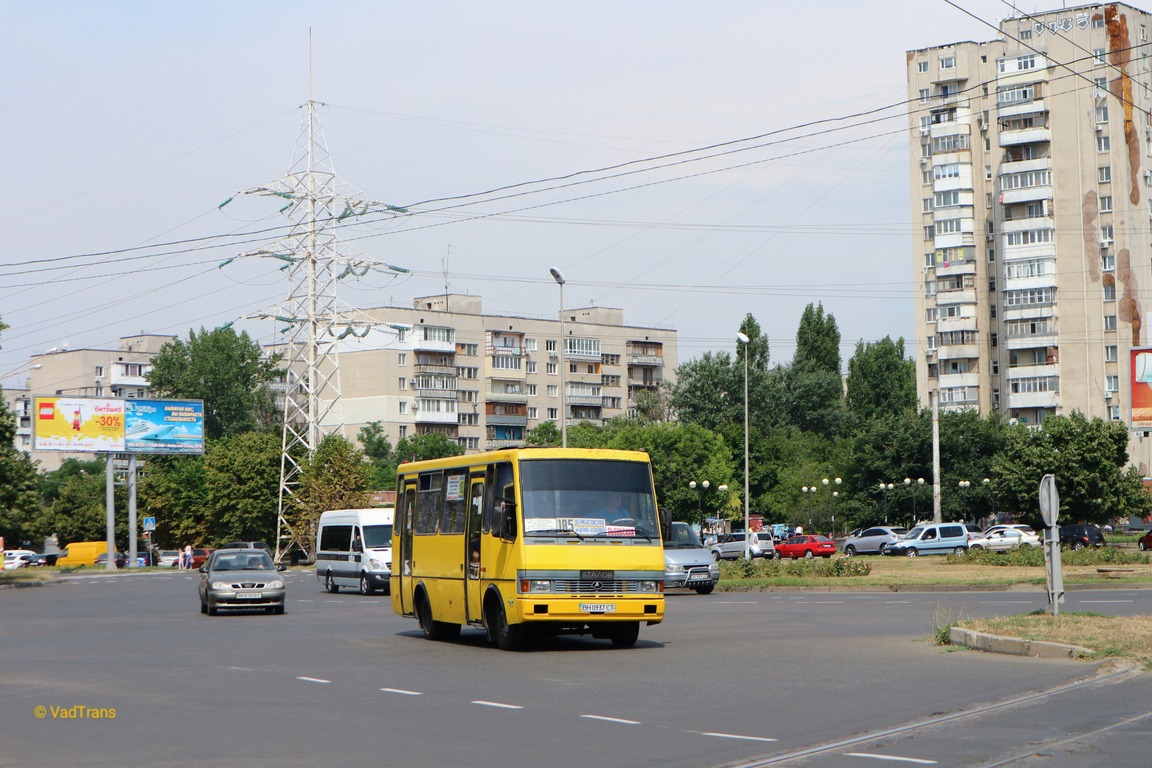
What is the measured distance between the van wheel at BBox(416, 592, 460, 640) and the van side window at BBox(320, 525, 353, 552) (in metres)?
19.6

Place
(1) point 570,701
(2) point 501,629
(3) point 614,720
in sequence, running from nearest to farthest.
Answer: (3) point 614,720 → (1) point 570,701 → (2) point 501,629

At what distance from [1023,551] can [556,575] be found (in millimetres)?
31491

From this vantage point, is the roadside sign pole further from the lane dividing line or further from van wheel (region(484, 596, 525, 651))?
the lane dividing line

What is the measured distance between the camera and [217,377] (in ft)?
396

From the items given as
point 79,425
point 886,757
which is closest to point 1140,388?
point 886,757

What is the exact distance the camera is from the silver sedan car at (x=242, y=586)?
28.9m

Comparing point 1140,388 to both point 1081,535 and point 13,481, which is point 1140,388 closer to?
point 1081,535

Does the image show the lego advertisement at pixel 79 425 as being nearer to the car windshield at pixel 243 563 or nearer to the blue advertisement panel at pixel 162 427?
the blue advertisement panel at pixel 162 427

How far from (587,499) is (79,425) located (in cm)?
5733

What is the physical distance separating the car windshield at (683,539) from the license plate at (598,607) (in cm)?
1644

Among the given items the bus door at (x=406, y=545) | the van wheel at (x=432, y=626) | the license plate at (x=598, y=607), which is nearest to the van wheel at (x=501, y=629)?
the license plate at (x=598, y=607)

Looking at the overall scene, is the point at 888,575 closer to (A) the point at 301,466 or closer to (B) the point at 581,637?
(B) the point at 581,637

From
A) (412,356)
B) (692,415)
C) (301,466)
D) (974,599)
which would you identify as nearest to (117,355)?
(412,356)

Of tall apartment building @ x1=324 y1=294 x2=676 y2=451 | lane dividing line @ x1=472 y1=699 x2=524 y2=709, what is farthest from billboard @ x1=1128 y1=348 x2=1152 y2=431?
tall apartment building @ x1=324 y1=294 x2=676 y2=451
